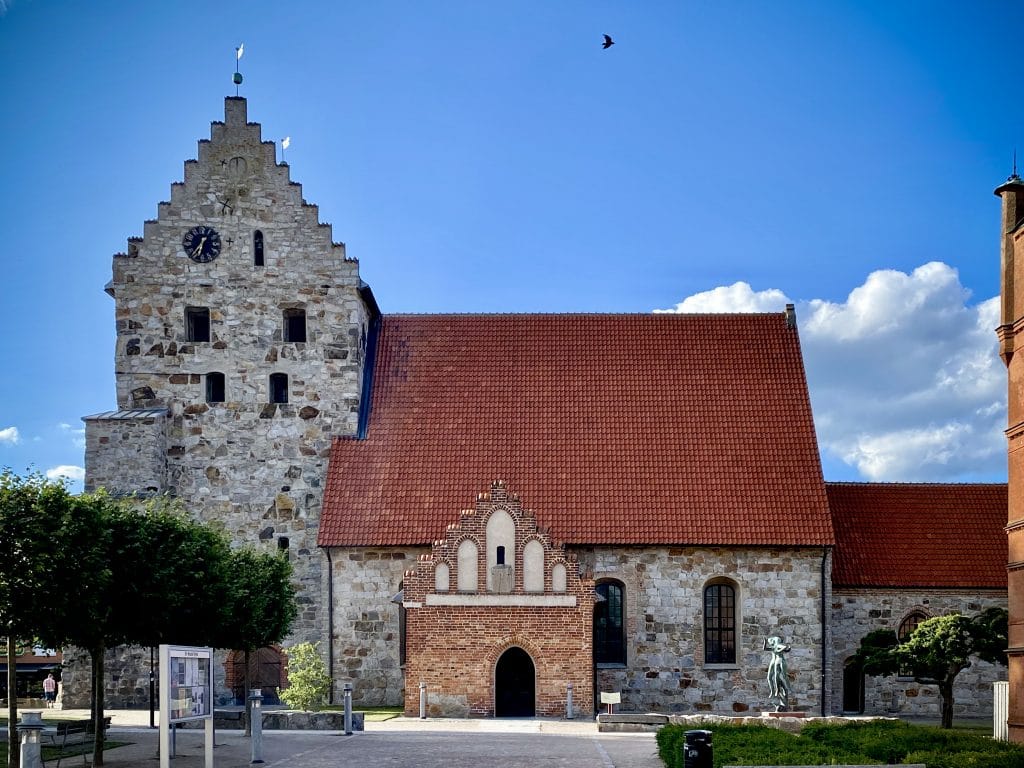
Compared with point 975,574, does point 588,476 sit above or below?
above

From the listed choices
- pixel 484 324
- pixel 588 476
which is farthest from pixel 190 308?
pixel 588 476

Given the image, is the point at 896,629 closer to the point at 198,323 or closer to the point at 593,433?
the point at 593,433

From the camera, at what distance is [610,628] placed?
115 ft

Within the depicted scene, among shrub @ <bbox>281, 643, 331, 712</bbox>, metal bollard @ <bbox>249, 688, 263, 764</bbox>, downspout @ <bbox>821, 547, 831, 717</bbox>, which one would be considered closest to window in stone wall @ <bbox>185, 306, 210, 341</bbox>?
shrub @ <bbox>281, 643, 331, 712</bbox>

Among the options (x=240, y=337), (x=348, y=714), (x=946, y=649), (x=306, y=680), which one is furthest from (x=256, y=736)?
(x=946, y=649)

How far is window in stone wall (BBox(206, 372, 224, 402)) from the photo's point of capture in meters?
37.6

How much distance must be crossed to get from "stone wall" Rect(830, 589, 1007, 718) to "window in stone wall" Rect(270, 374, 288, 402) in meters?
18.2

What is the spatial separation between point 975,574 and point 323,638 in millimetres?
19662

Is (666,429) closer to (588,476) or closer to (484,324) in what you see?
(588,476)

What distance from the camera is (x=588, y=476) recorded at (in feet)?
120

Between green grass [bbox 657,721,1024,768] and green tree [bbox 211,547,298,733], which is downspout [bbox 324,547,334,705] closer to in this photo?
green tree [bbox 211,547,298,733]

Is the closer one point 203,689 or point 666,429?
point 203,689

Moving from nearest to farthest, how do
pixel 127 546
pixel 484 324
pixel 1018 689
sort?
pixel 127 546
pixel 1018 689
pixel 484 324

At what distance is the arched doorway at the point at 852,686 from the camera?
35.5 meters
